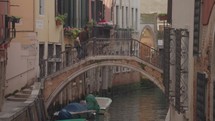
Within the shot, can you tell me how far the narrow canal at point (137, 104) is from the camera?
89.8 feet

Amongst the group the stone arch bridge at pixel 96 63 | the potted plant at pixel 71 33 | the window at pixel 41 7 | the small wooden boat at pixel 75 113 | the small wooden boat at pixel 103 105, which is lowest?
the small wooden boat at pixel 103 105

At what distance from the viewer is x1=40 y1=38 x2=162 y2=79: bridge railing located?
2466cm

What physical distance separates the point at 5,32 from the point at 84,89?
14651mm

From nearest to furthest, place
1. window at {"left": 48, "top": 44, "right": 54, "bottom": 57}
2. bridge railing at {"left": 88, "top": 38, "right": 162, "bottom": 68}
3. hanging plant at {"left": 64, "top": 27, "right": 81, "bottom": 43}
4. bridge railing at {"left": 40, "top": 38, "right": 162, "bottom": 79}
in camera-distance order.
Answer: bridge railing at {"left": 40, "top": 38, "right": 162, "bottom": 79}
bridge railing at {"left": 88, "top": 38, "right": 162, "bottom": 68}
window at {"left": 48, "top": 44, "right": 54, "bottom": 57}
hanging plant at {"left": 64, "top": 27, "right": 81, "bottom": 43}

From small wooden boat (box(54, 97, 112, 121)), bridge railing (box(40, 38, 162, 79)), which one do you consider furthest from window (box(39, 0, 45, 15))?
small wooden boat (box(54, 97, 112, 121))

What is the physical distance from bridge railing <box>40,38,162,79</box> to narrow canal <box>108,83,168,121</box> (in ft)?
8.52

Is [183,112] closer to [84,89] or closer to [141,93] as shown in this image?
[84,89]

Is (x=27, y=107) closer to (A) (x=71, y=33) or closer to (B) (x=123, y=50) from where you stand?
(B) (x=123, y=50)

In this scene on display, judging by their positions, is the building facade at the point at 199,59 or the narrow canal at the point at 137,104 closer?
the building facade at the point at 199,59

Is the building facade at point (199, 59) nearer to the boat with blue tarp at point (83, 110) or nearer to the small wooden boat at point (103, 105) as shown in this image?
the boat with blue tarp at point (83, 110)

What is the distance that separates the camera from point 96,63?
1021 inches

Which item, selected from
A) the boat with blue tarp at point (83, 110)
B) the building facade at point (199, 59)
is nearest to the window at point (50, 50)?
the boat with blue tarp at point (83, 110)

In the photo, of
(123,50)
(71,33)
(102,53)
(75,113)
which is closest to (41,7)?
(102,53)

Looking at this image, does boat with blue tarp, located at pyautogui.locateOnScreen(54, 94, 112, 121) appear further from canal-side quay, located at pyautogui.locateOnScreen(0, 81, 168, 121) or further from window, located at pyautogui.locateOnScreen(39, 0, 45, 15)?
window, located at pyautogui.locateOnScreen(39, 0, 45, 15)
